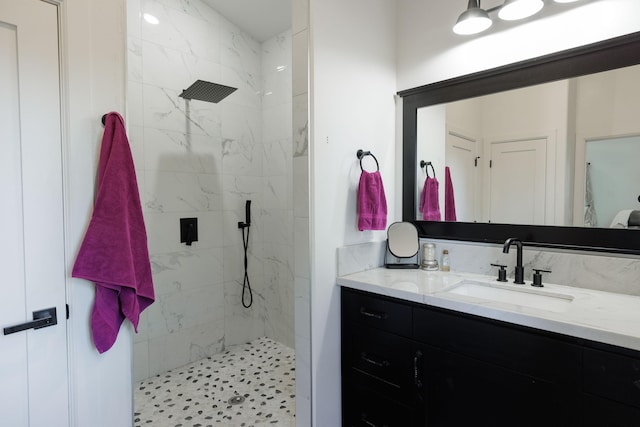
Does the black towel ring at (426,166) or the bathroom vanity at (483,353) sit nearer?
the bathroom vanity at (483,353)

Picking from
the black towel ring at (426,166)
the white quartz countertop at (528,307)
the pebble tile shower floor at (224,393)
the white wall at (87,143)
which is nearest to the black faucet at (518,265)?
the white quartz countertop at (528,307)

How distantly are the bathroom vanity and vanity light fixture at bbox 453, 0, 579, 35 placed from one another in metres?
1.28

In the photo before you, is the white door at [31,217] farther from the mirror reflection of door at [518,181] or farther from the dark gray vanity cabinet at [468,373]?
the mirror reflection of door at [518,181]

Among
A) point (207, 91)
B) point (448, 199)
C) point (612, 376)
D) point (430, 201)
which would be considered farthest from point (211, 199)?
point (612, 376)

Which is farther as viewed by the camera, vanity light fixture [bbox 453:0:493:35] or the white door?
vanity light fixture [bbox 453:0:493:35]

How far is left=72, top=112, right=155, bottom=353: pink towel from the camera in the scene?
1.13 metres

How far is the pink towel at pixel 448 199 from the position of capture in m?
2.02

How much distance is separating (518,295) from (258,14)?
2.69 m

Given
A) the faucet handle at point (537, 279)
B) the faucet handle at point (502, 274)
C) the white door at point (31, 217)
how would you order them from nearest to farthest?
the white door at point (31, 217) → the faucet handle at point (537, 279) → the faucet handle at point (502, 274)

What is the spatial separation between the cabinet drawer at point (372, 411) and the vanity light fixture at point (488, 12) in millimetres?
1852

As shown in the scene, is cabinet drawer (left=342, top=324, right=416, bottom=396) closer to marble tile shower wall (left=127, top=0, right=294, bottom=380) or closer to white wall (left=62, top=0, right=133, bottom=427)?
white wall (left=62, top=0, right=133, bottom=427)

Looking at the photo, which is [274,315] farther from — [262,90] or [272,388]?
[262,90]

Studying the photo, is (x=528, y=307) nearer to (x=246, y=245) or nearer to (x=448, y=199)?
(x=448, y=199)

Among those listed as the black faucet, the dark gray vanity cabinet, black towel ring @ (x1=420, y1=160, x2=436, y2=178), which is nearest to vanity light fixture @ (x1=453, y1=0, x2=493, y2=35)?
black towel ring @ (x1=420, y1=160, x2=436, y2=178)
